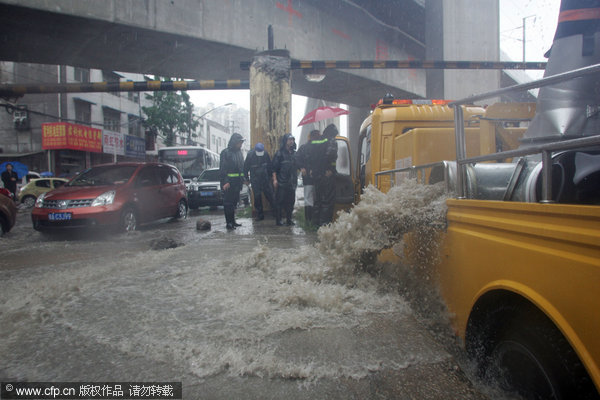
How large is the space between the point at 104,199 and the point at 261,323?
A: 19.2ft

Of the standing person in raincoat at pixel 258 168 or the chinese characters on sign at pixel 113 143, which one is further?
the chinese characters on sign at pixel 113 143

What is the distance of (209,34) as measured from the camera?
35.9 feet

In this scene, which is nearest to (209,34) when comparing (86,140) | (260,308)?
(260,308)

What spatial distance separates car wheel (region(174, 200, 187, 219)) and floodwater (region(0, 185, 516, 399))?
5871mm

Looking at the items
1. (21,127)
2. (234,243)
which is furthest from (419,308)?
(21,127)

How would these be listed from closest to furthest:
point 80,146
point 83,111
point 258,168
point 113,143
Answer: point 258,168 → point 80,146 → point 83,111 → point 113,143

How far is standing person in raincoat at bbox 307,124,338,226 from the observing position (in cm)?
679

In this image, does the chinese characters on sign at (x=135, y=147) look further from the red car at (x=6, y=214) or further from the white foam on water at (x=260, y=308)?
the white foam on water at (x=260, y=308)

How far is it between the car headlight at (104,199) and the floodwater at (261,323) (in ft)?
9.31

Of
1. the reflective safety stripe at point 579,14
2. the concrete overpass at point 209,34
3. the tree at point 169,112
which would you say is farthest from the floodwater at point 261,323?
the tree at point 169,112

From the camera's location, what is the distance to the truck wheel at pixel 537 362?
1255mm

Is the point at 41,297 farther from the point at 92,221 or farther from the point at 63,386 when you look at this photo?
the point at 92,221

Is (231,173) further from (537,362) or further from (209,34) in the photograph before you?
(537,362)


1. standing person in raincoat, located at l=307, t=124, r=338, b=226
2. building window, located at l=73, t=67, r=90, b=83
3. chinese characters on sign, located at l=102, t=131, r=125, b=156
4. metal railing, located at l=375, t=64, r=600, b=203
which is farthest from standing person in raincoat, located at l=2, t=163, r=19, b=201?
metal railing, located at l=375, t=64, r=600, b=203
